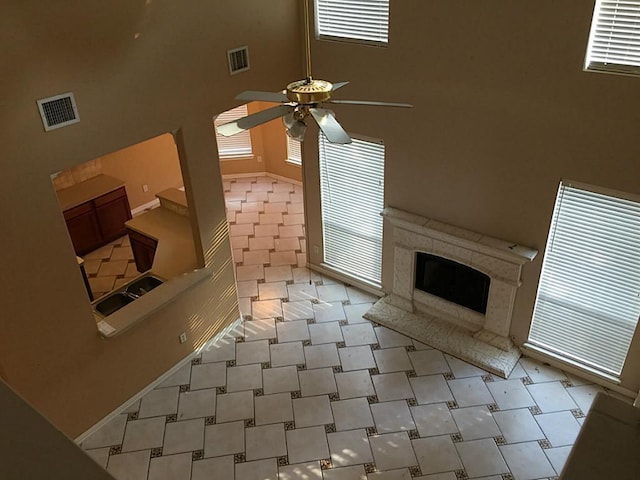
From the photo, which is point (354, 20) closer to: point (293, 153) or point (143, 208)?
point (293, 153)

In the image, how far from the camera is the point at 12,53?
14.4ft

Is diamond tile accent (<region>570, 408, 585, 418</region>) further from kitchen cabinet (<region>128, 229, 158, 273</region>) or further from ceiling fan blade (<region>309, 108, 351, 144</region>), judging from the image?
kitchen cabinet (<region>128, 229, 158, 273</region>)

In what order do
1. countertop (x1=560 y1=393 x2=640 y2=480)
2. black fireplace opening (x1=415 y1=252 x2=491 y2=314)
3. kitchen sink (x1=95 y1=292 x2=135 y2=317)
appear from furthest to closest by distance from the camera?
1. black fireplace opening (x1=415 y1=252 x2=491 y2=314)
2. kitchen sink (x1=95 y1=292 x2=135 y2=317)
3. countertop (x1=560 y1=393 x2=640 y2=480)

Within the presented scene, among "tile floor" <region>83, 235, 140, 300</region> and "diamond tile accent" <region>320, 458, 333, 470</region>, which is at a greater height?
"tile floor" <region>83, 235, 140, 300</region>

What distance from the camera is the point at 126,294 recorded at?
22.8 ft

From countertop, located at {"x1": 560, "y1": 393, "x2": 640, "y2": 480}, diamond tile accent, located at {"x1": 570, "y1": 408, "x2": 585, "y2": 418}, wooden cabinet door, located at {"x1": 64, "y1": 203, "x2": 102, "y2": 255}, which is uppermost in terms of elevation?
countertop, located at {"x1": 560, "y1": 393, "x2": 640, "y2": 480}

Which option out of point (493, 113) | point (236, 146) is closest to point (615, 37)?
point (493, 113)

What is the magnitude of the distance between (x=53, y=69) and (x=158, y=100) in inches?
41.8

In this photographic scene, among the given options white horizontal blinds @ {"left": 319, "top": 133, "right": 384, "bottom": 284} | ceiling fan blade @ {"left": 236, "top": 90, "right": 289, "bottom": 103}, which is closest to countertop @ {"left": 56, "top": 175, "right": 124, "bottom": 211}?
white horizontal blinds @ {"left": 319, "top": 133, "right": 384, "bottom": 284}

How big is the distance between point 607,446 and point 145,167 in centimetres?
944

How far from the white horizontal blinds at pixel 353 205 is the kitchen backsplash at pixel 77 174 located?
4.16 metres

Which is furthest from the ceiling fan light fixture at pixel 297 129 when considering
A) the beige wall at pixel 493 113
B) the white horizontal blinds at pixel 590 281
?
the white horizontal blinds at pixel 590 281

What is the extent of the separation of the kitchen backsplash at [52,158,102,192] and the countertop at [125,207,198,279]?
1897mm

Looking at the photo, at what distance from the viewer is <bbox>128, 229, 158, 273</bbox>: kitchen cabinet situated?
7.89 metres
